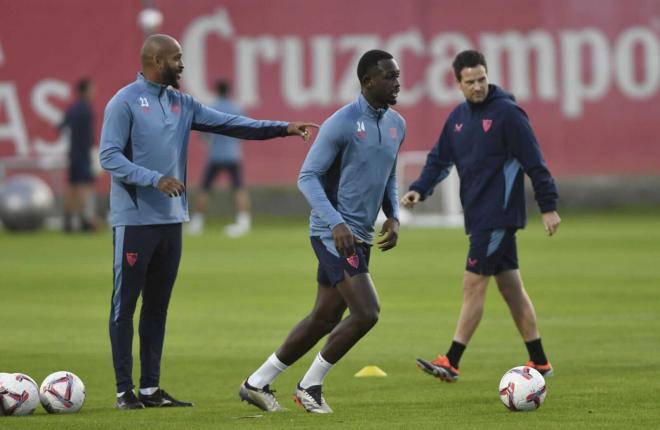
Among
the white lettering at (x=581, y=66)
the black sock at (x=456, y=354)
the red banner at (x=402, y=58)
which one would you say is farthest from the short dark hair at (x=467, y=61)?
the white lettering at (x=581, y=66)

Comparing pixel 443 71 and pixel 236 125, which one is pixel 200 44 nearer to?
pixel 443 71

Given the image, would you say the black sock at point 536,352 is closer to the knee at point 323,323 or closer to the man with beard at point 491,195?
the man with beard at point 491,195

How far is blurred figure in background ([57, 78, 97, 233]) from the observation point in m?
28.9

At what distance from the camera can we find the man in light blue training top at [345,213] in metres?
9.73

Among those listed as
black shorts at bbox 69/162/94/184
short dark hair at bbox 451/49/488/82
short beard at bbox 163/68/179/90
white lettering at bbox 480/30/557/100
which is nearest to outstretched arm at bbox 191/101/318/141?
short beard at bbox 163/68/179/90

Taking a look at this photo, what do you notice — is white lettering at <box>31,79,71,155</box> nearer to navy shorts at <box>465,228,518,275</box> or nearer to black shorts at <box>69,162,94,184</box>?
black shorts at <box>69,162,94,184</box>

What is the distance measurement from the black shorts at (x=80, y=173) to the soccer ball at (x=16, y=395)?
63.9 feet

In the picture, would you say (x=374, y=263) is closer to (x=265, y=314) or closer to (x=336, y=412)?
(x=265, y=314)

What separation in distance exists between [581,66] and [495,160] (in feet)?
73.0

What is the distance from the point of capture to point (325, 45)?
109 feet

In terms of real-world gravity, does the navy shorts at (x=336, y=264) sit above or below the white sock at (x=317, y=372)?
above

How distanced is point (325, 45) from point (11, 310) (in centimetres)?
1752

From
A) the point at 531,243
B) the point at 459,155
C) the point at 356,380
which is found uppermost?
the point at 459,155

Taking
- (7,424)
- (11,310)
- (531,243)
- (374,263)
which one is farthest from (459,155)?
(531,243)
